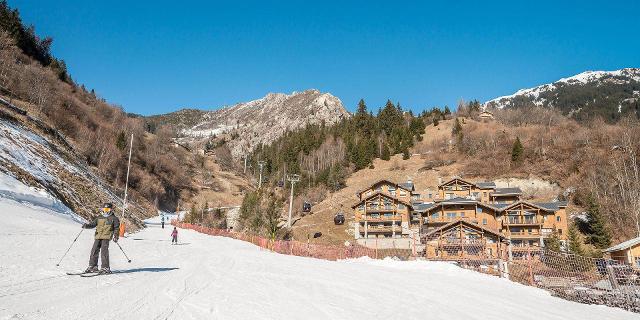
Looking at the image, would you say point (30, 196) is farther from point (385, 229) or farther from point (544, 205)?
point (544, 205)

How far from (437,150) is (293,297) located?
98308mm

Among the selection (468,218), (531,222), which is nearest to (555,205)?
(531,222)

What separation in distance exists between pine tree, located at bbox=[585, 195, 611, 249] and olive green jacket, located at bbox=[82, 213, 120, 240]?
176 feet

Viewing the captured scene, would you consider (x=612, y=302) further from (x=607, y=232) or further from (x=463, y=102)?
(x=463, y=102)

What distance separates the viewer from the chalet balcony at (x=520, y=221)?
54537mm

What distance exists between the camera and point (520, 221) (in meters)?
54.9

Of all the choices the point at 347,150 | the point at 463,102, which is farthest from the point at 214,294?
the point at 463,102

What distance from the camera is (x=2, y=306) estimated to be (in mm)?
6344

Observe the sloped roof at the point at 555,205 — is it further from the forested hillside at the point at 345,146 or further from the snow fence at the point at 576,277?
the forested hillside at the point at 345,146

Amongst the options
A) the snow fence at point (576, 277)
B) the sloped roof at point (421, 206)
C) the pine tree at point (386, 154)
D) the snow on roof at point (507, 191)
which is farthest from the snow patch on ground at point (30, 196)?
the pine tree at point (386, 154)

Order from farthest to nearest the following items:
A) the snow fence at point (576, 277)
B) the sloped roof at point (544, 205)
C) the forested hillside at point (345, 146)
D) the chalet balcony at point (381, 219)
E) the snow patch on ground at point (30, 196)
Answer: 1. the forested hillside at point (345, 146)
2. the chalet balcony at point (381, 219)
3. the sloped roof at point (544, 205)
4. the snow patch on ground at point (30, 196)
5. the snow fence at point (576, 277)

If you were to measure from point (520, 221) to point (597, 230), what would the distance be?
898cm

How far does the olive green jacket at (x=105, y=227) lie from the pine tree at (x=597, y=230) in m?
53.5

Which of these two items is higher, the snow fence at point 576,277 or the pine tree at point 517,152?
the pine tree at point 517,152
